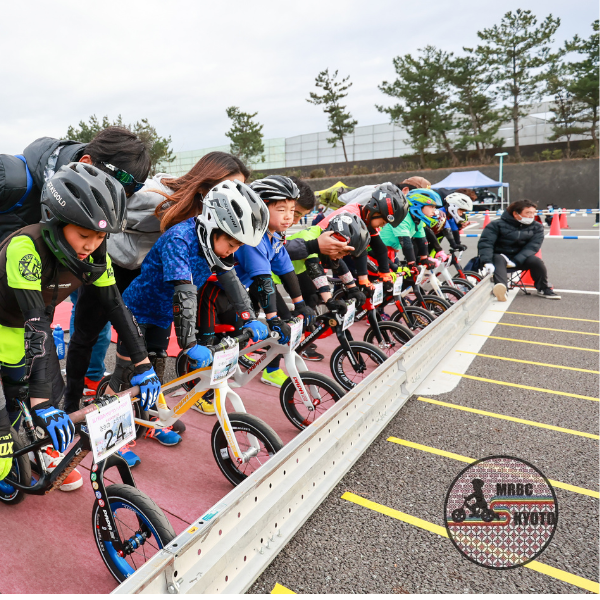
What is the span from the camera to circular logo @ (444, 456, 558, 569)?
2348mm

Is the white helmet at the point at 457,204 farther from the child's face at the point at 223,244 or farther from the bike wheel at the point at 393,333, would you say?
the child's face at the point at 223,244

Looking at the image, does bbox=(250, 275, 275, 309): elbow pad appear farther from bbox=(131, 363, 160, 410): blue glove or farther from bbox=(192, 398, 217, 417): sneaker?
bbox=(131, 363, 160, 410): blue glove

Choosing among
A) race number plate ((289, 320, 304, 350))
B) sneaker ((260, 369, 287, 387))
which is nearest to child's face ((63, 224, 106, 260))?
race number plate ((289, 320, 304, 350))

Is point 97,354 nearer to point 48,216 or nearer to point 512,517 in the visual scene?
point 48,216

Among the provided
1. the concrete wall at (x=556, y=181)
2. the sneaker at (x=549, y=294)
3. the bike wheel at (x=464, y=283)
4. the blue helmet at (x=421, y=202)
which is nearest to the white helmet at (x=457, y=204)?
the bike wheel at (x=464, y=283)

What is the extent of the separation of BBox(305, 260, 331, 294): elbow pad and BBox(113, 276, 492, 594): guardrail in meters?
0.90

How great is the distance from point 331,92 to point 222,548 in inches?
2076

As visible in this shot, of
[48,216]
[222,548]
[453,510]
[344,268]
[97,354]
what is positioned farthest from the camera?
[344,268]

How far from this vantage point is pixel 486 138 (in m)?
39.8

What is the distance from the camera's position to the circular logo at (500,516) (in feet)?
7.70

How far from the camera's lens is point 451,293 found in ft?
23.3

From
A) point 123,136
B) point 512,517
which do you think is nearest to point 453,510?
point 512,517

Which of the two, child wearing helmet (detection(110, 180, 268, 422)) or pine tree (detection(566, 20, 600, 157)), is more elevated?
pine tree (detection(566, 20, 600, 157))

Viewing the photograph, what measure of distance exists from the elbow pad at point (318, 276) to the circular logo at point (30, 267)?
257cm
